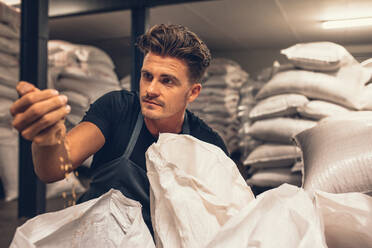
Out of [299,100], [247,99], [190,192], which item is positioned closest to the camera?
[190,192]

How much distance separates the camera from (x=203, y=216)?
56 cm

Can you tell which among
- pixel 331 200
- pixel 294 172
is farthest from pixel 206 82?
pixel 331 200

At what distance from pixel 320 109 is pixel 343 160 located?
1100 mm

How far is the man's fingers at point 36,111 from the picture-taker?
1.54ft

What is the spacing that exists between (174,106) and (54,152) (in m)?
0.45

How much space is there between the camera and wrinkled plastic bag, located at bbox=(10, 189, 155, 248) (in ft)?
1.94

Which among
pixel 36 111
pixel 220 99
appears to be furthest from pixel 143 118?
pixel 220 99

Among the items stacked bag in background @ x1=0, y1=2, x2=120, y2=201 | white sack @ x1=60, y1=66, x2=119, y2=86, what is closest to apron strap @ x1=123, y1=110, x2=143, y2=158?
stacked bag in background @ x1=0, y1=2, x2=120, y2=201

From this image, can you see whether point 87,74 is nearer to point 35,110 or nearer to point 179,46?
point 179,46

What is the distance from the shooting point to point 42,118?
1.58 feet

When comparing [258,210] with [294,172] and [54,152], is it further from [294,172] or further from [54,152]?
[294,172]

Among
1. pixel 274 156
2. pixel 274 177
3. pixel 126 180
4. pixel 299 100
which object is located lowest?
pixel 274 177

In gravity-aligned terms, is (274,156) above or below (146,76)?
below

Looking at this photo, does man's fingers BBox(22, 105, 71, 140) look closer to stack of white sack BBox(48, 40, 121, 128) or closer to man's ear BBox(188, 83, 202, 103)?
man's ear BBox(188, 83, 202, 103)
